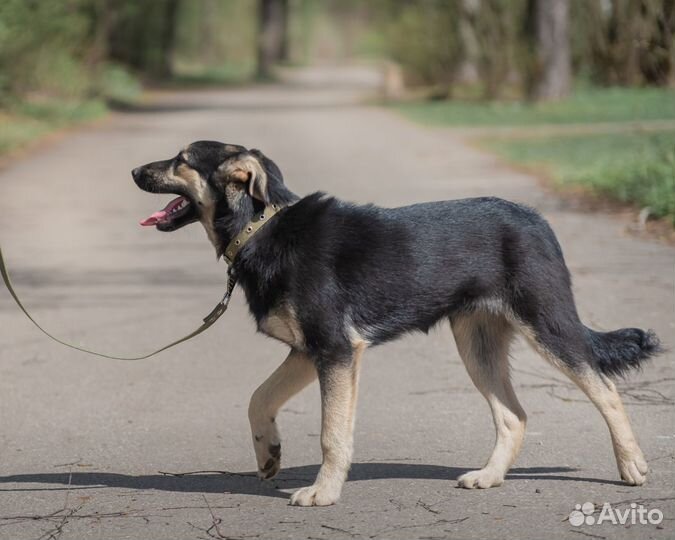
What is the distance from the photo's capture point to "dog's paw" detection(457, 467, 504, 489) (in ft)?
19.2

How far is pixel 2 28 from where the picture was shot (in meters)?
22.0

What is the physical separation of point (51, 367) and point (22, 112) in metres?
20.3

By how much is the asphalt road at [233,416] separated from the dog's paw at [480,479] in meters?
0.06

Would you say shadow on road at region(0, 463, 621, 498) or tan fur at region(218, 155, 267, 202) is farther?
shadow on road at region(0, 463, 621, 498)

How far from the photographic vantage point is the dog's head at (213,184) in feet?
19.3

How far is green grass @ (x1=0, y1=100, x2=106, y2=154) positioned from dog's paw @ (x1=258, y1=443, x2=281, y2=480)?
55.3 feet

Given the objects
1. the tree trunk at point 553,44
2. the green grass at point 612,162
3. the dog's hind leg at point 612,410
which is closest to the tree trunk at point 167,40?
the tree trunk at point 553,44

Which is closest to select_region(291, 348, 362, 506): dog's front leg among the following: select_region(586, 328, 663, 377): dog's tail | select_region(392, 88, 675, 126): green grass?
select_region(586, 328, 663, 377): dog's tail

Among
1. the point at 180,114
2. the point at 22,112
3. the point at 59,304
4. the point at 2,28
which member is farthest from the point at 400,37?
the point at 59,304

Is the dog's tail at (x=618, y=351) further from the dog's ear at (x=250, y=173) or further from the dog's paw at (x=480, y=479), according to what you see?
the dog's ear at (x=250, y=173)

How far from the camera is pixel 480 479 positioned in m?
5.86

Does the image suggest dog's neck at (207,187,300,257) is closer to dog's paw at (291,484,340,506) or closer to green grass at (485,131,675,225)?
dog's paw at (291,484,340,506)

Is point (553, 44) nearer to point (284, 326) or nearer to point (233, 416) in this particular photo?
point (233, 416)

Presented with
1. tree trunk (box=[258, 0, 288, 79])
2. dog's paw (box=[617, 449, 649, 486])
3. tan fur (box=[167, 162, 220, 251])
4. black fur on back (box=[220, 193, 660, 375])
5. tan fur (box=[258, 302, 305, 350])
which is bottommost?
tree trunk (box=[258, 0, 288, 79])
